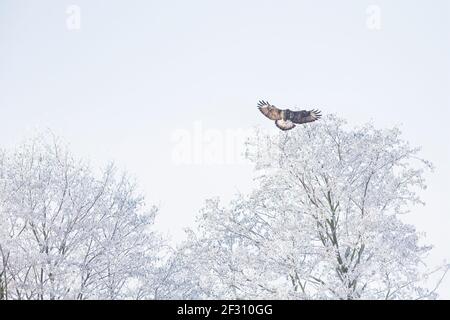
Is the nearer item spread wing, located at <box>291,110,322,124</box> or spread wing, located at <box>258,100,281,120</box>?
spread wing, located at <box>258,100,281,120</box>

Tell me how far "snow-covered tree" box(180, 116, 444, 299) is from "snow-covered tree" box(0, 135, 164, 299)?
1.06 meters

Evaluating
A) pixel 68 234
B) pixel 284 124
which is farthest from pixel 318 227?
pixel 68 234

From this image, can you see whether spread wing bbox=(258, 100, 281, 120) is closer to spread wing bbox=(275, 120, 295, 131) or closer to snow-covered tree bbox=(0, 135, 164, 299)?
spread wing bbox=(275, 120, 295, 131)

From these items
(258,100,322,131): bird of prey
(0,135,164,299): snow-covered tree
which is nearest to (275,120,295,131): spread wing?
(258,100,322,131): bird of prey

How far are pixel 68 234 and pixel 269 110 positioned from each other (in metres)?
4.11

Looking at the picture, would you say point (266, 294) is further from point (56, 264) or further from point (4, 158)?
point (4, 158)

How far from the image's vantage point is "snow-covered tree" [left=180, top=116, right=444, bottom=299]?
25.1 feet

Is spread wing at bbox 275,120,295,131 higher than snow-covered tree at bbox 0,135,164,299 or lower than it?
higher

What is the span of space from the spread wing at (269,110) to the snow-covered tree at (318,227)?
0.84 meters

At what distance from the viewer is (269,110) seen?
8148 mm

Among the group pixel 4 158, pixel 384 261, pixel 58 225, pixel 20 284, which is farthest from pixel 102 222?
pixel 384 261

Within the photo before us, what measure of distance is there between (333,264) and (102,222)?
14.1ft
